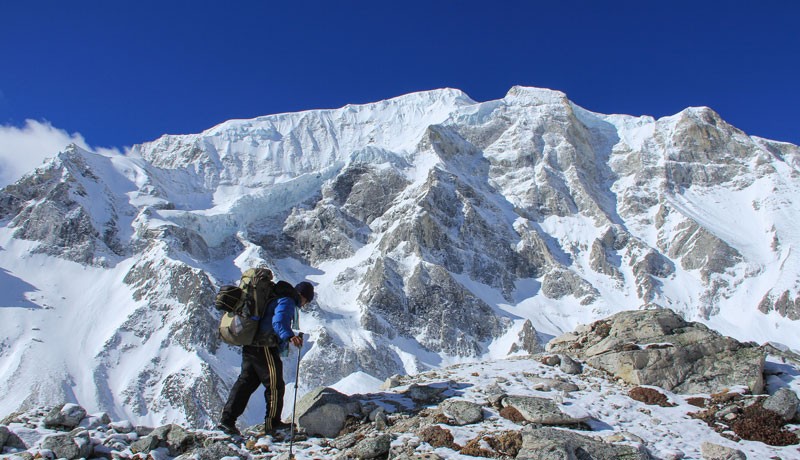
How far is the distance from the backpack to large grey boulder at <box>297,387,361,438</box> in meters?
2.30

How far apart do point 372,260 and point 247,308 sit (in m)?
137

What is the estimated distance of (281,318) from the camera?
13.0m

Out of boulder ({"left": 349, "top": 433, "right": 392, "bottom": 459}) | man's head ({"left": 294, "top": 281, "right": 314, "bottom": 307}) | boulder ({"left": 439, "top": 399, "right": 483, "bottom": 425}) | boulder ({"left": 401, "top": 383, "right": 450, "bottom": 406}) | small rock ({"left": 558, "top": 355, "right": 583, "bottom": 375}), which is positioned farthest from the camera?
small rock ({"left": 558, "top": 355, "right": 583, "bottom": 375})

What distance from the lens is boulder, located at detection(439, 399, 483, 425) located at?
14.2 metres

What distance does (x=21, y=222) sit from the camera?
5861 inches

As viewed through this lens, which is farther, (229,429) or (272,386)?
(272,386)

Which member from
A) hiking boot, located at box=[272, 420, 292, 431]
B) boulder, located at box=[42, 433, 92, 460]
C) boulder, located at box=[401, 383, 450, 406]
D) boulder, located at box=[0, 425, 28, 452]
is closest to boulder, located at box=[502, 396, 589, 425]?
boulder, located at box=[401, 383, 450, 406]

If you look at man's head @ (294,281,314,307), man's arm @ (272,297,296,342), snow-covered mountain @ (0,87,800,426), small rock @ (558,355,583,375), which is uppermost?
snow-covered mountain @ (0,87,800,426)

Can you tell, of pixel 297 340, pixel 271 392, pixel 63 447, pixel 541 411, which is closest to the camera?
pixel 63 447

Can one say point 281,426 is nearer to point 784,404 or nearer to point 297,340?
point 297,340

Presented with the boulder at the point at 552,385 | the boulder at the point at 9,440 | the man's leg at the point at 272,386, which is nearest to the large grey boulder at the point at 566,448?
the boulder at the point at 552,385

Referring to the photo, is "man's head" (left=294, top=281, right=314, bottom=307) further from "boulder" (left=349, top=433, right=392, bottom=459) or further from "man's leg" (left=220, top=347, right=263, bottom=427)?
"boulder" (left=349, top=433, right=392, bottom=459)

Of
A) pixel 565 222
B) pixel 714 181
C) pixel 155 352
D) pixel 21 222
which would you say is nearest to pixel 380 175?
pixel 565 222


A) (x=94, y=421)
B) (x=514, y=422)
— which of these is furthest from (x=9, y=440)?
(x=514, y=422)
